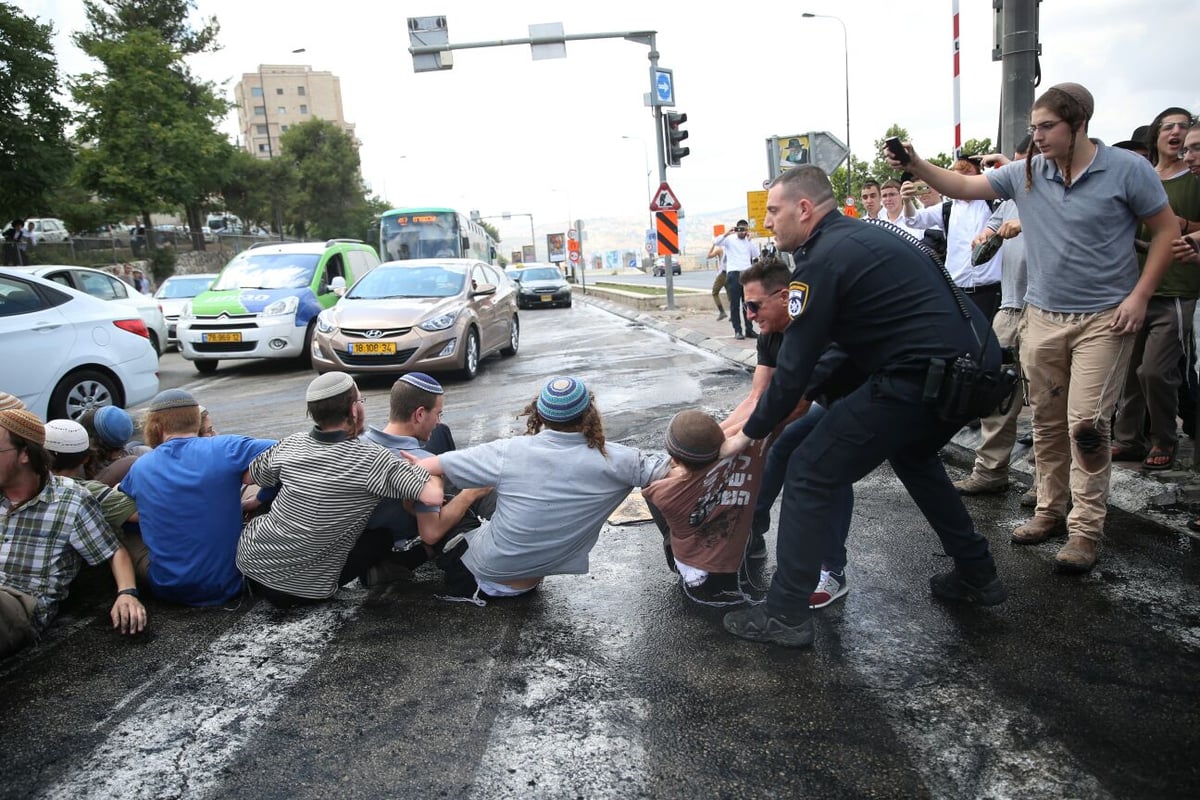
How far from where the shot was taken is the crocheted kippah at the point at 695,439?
351 centimetres

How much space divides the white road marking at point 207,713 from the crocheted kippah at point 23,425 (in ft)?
3.66

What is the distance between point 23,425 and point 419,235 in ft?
80.7

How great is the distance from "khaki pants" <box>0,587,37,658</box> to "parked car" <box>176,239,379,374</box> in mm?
9444

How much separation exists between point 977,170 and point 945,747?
4.21 meters

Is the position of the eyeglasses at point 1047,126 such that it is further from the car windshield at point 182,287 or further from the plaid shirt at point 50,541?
the car windshield at point 182,287

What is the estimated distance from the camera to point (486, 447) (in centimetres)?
360

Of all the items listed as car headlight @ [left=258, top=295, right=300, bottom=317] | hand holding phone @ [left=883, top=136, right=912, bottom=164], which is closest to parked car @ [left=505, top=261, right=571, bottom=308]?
car headlight @ [left=258, top=295, right=300, bottom=317]

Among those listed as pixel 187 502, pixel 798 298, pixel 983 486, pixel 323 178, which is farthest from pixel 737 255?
pixel 323 178

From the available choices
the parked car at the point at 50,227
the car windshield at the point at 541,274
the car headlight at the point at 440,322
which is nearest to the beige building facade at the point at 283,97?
the parked car at the point at 50,227

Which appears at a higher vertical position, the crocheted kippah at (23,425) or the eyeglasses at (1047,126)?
the eyeglasses at (1047,126)

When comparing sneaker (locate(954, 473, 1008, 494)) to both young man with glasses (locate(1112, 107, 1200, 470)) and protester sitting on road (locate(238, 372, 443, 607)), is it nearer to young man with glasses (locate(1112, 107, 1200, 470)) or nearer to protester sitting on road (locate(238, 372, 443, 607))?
young man with glasses (locate(1112, 107, 1200, 470))

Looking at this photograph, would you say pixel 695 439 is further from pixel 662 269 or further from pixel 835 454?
pixel 662 269

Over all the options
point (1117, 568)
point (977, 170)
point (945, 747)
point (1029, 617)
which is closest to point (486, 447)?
point (945, 747)

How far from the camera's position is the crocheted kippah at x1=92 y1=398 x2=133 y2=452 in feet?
14.4
